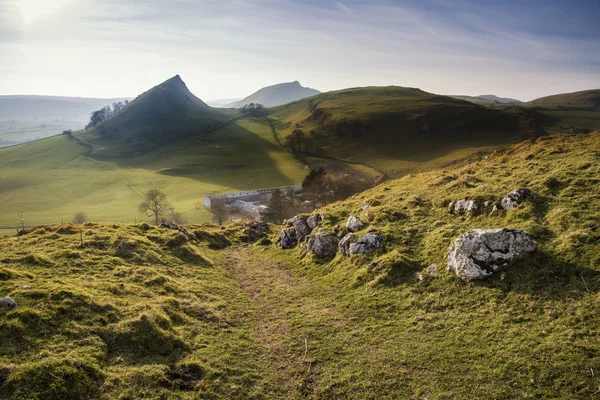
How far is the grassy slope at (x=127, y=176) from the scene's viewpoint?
97625 millimetres

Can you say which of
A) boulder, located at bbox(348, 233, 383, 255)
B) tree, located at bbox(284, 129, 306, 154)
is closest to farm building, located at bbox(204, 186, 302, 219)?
tree, located at bbox(284, 129, 306, 154)

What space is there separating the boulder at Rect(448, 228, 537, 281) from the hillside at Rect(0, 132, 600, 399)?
528mm

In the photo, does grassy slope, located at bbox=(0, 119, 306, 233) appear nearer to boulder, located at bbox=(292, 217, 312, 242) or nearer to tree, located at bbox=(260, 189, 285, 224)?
tree, located at bbox=(260, 189, 285, 224)

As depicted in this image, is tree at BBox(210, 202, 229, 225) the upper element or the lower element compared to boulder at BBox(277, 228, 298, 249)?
lower

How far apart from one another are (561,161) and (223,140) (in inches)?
7305

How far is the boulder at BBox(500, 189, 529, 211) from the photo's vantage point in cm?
2216

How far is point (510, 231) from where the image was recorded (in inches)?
711

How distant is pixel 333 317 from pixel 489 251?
9.66m

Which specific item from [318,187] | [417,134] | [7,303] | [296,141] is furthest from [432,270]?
[417,134]

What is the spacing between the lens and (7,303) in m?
14.2

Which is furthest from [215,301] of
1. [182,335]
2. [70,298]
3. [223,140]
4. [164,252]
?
[223,140]

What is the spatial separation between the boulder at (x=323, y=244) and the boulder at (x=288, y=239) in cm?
450

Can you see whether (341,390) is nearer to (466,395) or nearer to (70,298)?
(466,395)

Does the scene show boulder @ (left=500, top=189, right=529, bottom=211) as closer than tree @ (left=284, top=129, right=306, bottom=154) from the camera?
Yes
